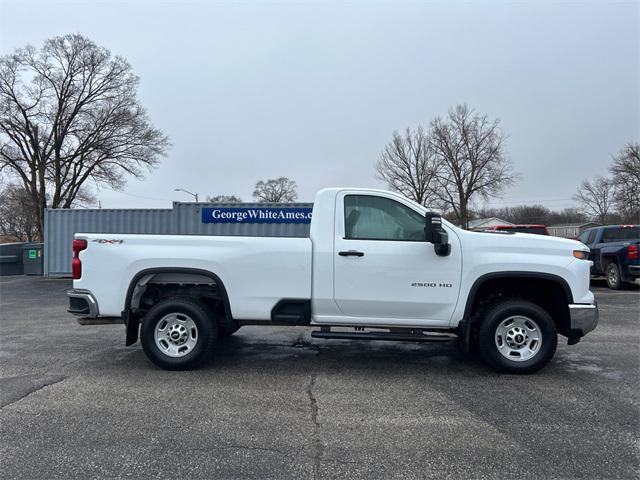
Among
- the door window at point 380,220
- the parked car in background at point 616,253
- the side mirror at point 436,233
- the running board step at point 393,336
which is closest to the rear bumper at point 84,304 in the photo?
the running board step at point 393,336

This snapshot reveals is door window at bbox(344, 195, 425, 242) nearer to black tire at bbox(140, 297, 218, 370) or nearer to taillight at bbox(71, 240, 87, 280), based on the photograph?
black tire at bbox(140, 297, 218, 370)

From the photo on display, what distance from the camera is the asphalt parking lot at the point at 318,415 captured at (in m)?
3.17

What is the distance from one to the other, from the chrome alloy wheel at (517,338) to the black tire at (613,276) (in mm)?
10043

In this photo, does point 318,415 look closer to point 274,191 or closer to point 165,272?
point 165,272

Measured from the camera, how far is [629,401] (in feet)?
14.3

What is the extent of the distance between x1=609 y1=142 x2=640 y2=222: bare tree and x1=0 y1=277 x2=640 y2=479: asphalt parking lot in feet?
139

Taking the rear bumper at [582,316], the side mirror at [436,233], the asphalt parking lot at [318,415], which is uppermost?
the side mirror at [436,233]

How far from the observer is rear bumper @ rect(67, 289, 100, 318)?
17.3 feet

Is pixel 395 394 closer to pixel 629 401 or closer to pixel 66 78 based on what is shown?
pixel 629 401

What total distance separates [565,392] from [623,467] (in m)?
1.50

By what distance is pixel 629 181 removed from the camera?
4156 cm

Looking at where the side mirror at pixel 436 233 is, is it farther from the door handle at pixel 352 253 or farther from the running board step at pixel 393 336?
the running board step at pixel 393 336

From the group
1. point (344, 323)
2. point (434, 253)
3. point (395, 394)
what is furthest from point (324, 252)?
point (395, 394)

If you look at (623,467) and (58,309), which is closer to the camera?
(623,467)
